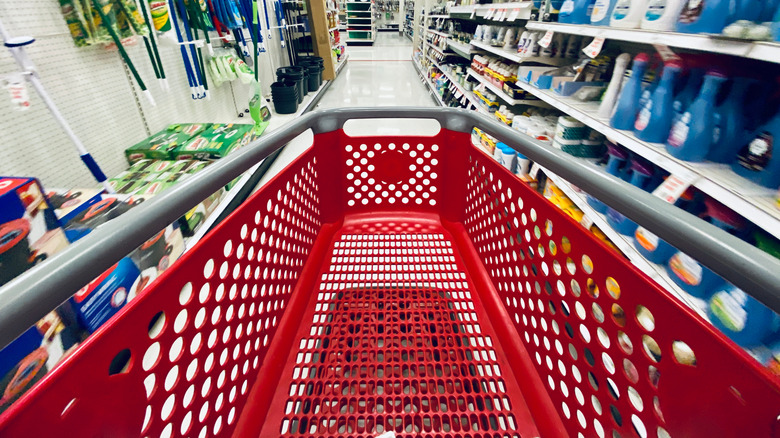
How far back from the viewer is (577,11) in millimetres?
1574

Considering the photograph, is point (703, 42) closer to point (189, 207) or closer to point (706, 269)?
point (706, 269)

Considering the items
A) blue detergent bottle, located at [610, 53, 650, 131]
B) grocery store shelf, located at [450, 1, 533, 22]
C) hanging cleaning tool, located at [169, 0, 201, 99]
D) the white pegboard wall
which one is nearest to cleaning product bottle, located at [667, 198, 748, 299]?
blue detergent bottle, located at [610, 53, 650, 131]

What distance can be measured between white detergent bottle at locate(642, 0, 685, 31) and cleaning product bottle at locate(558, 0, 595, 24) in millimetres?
473

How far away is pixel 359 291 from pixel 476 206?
1.56 feet

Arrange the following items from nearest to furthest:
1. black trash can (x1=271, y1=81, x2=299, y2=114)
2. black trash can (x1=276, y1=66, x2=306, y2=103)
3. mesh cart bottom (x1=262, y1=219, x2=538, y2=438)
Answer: mesh cart bottom (x1=262, y1=219, x2=538, y2=438) → black trash can (x1=271, y1=81, x2=299, y2=114) → black trash can (x1=276, y1=66, x2=306, y2=103)

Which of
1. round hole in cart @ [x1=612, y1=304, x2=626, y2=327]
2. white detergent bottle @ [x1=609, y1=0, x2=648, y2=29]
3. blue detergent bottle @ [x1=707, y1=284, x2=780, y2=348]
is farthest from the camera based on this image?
white detergent bottle @ [x1=609, y1=0, x2=648, y2=29]

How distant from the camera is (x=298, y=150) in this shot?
3.59 meters

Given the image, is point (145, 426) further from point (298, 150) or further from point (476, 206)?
point (298, 150)

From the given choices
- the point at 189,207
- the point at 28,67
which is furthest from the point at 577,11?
the point at 28,67

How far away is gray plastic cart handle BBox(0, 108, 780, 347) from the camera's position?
1.01ft

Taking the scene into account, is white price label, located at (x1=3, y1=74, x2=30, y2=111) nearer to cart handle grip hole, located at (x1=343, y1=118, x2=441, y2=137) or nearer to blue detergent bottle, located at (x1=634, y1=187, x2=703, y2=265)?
blue detergent bottle, located at (x1=634, y1=187, x2=703, y2=265)

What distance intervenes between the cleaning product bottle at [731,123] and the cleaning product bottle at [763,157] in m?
0.05

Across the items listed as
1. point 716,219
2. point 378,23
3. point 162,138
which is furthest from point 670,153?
point 378,23

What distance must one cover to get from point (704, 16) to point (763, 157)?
1.30 feet
